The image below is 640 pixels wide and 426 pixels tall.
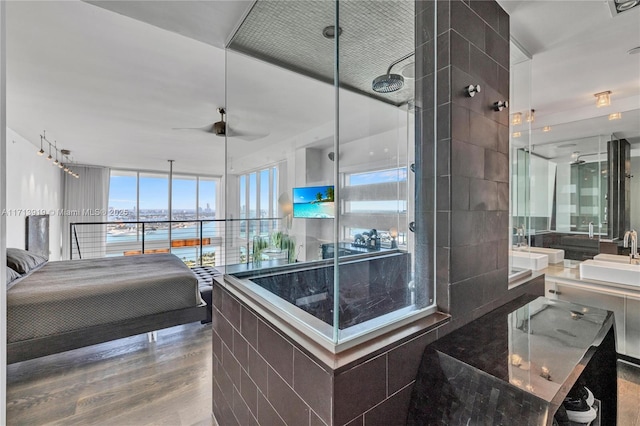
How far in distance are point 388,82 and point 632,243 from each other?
103 inches

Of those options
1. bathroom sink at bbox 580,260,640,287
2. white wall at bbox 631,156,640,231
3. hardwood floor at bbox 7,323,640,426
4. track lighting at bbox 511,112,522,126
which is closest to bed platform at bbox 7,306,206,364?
hardwood floor at bbox 7,323,640,426

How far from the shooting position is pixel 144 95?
277cm

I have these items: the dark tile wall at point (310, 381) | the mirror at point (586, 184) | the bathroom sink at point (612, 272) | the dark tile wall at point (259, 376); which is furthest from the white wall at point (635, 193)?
the dark tile wall at point (259, 376)

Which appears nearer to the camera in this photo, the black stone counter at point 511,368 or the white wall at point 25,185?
the black stone counter at point 511,368

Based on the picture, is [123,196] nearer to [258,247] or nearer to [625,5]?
[258,247]

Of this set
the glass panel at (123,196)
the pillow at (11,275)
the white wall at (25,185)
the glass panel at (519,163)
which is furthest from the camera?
the glass panel at (123,196)

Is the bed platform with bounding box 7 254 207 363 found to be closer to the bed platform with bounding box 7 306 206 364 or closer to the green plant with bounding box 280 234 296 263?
the bed platform with bounding box 7 306 206 364

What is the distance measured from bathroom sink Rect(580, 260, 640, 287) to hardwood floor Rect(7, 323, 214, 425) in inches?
123

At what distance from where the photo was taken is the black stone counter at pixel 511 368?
0.71 m

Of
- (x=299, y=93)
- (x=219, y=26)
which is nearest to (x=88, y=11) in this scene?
(x=219, y=26)

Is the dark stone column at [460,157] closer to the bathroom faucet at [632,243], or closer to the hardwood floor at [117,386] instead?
the hardwood floor at [117,386]

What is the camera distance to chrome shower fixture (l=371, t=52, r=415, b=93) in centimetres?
180

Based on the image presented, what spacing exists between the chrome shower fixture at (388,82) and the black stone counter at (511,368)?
1.44 meters

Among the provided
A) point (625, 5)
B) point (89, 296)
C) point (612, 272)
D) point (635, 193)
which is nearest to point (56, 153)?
point (89, 296)
